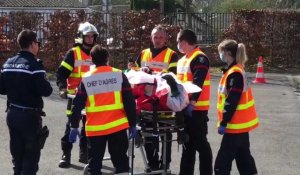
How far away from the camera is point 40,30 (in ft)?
66.2

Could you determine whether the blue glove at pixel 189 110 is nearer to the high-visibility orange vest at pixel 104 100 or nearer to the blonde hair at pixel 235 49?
the blonde hair at pixel 235 49

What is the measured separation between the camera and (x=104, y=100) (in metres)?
6.73

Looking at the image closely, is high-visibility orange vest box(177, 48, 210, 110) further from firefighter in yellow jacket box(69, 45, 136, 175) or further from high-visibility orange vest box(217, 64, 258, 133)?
firefighter in yellow jacket box(69, 45, 136, 175)

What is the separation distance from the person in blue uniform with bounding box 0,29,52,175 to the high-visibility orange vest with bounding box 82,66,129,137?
0.52m

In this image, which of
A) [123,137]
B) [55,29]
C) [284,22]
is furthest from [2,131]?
[284,22]

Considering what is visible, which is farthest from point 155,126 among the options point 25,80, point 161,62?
point 25,80

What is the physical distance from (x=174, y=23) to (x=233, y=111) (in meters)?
16.2

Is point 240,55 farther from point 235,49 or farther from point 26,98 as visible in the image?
point 26,98

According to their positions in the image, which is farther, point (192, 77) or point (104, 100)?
point (192, 77)

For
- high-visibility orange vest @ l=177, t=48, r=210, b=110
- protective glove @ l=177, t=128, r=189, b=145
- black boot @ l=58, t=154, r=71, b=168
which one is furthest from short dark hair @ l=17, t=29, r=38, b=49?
black boot @ l=58, t=154, r=71, b=168

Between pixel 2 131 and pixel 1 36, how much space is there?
31.3 feet

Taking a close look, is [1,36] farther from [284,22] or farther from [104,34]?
[284,22]

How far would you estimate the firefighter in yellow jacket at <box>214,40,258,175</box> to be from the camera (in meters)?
6.89

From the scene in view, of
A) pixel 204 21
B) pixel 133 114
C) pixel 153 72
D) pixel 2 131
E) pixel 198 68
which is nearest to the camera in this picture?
pixel 133 114
